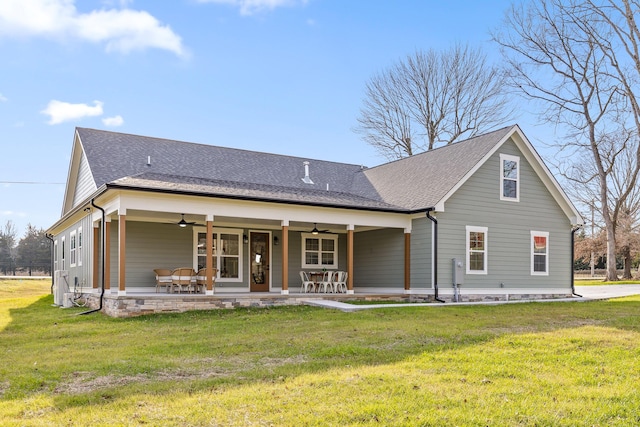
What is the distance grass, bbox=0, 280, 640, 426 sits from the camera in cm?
519

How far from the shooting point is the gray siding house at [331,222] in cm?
1568

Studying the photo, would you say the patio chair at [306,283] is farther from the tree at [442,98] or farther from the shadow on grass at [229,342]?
the tree at [442,98]

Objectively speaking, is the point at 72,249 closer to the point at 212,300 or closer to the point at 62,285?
the point at 62,285

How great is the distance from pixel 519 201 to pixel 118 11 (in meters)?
13.1

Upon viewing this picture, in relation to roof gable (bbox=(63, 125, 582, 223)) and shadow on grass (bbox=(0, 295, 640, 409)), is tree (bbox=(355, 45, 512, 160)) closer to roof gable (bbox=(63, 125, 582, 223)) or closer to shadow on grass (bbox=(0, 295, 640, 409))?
roof gable (bbox=(63, 125, 582, 223))

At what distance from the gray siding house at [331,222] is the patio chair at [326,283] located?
3.15ft

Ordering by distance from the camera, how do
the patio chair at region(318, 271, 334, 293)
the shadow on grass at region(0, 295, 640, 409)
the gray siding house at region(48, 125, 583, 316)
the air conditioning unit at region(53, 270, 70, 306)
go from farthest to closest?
1. the air conditioning unit at region(53, 270, 70, 306)
2. the patio chair at region(318, 271, 334, 293)
3. the gray siding house at region(48, 125, 583, 316)
4. the shadow on grass at region(0, 295, 640, 409)

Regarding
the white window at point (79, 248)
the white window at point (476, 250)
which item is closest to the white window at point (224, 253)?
the white window at point (79, 248)

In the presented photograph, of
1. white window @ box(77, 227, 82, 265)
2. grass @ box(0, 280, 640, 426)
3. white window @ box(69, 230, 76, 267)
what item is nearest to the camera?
grass @ box(0, 280, 640, 426)

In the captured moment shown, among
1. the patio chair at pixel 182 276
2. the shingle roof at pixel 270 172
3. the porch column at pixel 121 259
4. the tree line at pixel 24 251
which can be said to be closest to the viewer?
the porch column at pixel 121 259

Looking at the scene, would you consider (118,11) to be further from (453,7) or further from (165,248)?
(453,7)

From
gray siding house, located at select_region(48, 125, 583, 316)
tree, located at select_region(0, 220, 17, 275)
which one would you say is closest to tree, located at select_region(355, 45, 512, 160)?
gray siding house, located at select_region(48, 125, 583, 316)

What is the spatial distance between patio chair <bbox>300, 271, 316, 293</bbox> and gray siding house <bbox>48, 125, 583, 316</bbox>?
0.60 m

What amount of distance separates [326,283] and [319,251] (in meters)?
2.40
